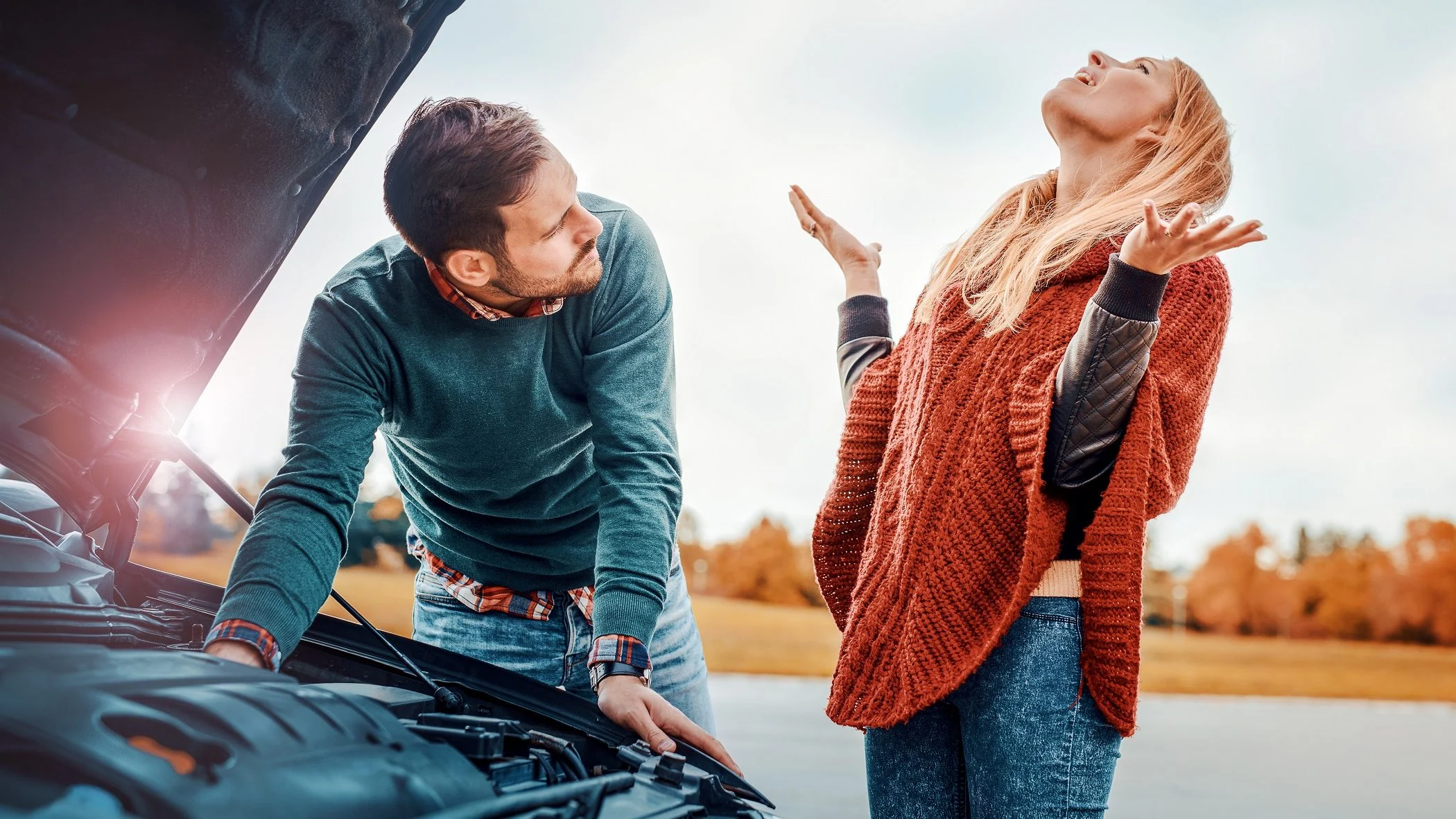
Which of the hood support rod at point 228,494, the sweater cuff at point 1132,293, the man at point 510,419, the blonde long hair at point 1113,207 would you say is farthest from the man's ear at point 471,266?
the sweater cuff at point 1132,293

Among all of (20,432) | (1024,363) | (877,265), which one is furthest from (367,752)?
(877,265)

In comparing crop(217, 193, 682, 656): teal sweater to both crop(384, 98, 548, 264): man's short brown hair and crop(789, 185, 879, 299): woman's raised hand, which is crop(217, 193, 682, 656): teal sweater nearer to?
crop(384, 98, 548, 264): man's short brown hair

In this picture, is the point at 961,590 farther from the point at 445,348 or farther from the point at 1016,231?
the point at 445,348

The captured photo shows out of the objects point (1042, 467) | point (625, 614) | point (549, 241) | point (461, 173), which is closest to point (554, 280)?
point (549, 241)

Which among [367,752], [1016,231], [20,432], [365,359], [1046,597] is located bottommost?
[367,752]

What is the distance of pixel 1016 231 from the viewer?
1371 millimetres

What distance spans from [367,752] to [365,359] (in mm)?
695

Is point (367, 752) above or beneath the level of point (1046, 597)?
beneath

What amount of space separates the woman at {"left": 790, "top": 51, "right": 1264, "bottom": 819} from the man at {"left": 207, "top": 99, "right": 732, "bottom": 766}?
273mm

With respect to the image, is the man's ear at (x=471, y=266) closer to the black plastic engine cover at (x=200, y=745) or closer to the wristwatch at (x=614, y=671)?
the wristwatch at (x=614, y=671)

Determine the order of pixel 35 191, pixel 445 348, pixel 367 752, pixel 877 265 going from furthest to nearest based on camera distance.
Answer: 1. pixel 877 265
2. pixel 445 348
3. pixel 35 191
4. pixel 367 752

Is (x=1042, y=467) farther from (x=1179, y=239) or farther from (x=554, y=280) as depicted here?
(x=554, y=280)

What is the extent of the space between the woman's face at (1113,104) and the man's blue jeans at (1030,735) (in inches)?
23.7

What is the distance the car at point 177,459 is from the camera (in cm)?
60
